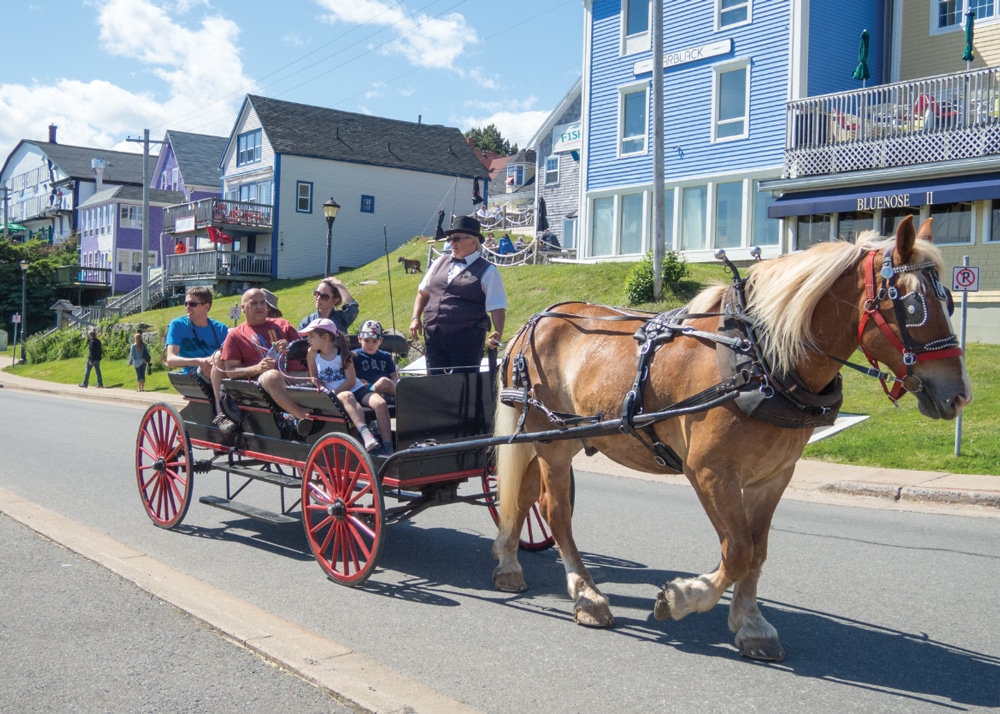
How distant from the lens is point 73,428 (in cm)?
1625

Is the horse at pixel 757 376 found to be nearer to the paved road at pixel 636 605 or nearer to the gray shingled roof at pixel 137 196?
the paved road at pixel 636 605

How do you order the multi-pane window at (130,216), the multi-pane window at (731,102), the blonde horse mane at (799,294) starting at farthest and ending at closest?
the multi-pane window at (130,216) < the multi-pane window at (731,102) < the blonde horse mane at (799,294)

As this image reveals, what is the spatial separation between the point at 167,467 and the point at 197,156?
56431 mm

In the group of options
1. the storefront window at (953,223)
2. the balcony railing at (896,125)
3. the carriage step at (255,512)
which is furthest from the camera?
the storefront window at (953,223)

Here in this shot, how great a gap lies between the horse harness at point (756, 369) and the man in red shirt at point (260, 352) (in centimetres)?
249

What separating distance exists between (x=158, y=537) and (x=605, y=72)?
74.9 feet

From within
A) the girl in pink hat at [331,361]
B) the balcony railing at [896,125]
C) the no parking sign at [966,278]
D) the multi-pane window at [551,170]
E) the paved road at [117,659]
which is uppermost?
the multi-pane window at [551,170]

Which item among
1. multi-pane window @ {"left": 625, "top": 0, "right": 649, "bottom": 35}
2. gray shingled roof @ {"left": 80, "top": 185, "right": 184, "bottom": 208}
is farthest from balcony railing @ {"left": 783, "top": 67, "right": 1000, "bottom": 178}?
gray shingled roof @ {"left": 80, "top": 185, "right": 184, "bottom": 208}

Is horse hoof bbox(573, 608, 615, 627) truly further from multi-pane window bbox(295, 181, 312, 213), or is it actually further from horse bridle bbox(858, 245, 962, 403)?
multi-pane window bbox(295, 181, 312, 213)

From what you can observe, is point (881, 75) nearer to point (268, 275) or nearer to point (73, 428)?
point (73, 428)

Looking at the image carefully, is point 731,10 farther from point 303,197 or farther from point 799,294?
point 303,197

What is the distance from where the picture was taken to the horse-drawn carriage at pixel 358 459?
5988mm

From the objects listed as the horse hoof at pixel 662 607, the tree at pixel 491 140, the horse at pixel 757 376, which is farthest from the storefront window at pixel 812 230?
the tree at pixel 491 140

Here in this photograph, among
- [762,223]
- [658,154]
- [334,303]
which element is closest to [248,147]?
[762,223]
